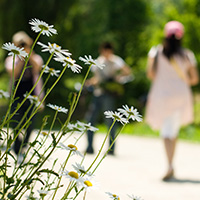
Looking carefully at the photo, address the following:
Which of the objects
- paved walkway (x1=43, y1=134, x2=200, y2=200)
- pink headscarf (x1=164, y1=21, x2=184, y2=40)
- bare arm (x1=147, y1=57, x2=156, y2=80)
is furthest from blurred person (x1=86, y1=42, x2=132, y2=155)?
pink headscarf (x1=164, y1=21, x2=184, y2=40)

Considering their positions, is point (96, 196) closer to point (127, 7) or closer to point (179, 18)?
point (179, 18)

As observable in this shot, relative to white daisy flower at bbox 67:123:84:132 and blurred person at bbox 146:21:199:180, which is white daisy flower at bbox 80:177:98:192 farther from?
blurred person at bbox 146:21:199:180

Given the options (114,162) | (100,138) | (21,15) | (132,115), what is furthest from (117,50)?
(132,115)

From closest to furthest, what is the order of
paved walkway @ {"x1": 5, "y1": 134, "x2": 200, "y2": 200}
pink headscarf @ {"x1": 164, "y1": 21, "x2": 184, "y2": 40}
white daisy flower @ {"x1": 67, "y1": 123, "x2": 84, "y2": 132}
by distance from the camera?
white daisy flower @ {"x1": 67, "y1": 123, "x2": 84, "y2": 132}, paved walkway @ {"x1": 5, "y1": 134, "x2": 200, "y2": 200}, pink headscarf @ {"x1": 164, "y1": 21, "x2": 184, "y2": 40}

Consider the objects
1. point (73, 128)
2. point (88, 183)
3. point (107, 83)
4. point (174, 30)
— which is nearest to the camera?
point (88, 183)

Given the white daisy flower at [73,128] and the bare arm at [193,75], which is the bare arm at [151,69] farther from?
the white daisy flower at [73,128]

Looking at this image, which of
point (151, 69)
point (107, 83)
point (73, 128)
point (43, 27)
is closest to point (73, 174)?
point (73, 128)

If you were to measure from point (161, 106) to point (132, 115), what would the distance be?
12.9ft

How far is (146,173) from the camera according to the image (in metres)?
6.44

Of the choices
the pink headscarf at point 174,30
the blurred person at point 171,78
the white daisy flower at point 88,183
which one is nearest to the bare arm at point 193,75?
the blurred person at point 171,78

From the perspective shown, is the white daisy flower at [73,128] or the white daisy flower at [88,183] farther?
the white daisy flower at [73,128]

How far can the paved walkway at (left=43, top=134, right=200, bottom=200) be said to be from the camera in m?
5.00

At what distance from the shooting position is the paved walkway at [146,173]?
500 cm

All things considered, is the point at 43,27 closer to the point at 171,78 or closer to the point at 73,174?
the point at 73,174
